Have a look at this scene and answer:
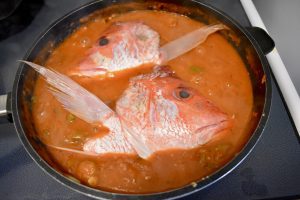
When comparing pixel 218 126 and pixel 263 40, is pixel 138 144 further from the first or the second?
pixel 263 40

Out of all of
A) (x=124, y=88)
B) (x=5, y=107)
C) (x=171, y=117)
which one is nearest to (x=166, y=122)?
(x=171, y=117)

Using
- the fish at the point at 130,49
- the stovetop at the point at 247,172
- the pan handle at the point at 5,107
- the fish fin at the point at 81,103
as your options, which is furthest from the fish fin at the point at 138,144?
the pan handle at the point at 5,107

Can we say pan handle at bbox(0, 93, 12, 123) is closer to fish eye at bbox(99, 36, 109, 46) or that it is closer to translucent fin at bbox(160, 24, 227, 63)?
fish eye at bbox(99, 36, 109, 46)

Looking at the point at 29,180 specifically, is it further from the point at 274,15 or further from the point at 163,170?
the point at 274,15

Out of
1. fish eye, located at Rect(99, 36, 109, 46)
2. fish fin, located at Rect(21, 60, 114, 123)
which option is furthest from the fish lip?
fish eye, located at Rect(99, 36, 109, 46)

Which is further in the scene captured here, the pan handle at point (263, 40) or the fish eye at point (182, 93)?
the pan handle at point (263, 40)

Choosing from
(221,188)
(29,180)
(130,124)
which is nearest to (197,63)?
(130,124)

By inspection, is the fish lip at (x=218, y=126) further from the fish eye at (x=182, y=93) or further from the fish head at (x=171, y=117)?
the fish eye at (x=182, y=93)
